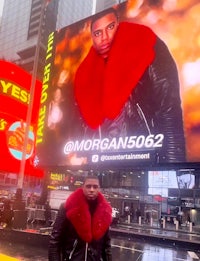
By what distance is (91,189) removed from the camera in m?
3.24

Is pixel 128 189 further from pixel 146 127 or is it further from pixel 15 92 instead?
pixel 146 127

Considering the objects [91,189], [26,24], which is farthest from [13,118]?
[26,24]

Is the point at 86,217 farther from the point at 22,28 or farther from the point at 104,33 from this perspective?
the point at 22,28

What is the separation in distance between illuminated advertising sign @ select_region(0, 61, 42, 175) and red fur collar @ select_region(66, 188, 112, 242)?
2061 centimetres

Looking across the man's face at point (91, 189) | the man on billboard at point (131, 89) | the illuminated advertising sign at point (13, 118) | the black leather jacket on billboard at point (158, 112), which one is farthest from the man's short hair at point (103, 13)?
the man's face at point (91, 189)

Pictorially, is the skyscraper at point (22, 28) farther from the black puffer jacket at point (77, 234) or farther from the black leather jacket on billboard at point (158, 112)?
the black puffer jacket at point (77, 234)

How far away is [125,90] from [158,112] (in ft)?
8.96

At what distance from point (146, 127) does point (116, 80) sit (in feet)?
12.8

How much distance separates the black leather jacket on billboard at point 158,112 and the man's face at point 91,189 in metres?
12.9

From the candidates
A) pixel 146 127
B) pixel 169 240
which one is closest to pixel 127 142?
pixel 146 127

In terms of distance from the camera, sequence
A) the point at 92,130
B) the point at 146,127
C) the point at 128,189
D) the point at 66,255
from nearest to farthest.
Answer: the point at 66,255
the point at 146,127
the point at 92,130
the point at 128,189

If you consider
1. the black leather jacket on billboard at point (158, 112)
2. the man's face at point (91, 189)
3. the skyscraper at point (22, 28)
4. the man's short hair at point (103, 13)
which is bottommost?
the man's face at point (91, 189)

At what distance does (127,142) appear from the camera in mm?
17406

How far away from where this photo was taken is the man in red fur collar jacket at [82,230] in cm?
307
